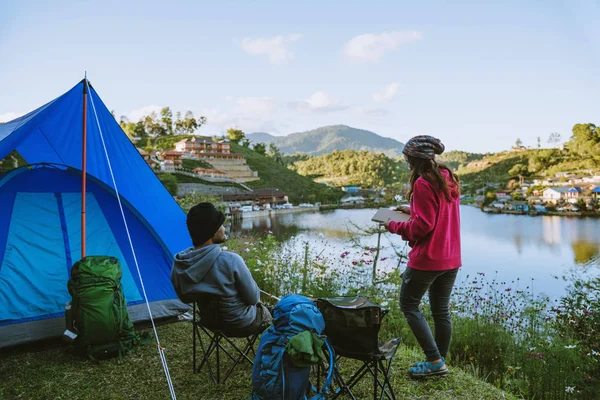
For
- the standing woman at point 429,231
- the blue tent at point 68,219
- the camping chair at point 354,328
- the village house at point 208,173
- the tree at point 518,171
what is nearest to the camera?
the camping chair at point 354,328

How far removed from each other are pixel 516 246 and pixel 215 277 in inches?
553

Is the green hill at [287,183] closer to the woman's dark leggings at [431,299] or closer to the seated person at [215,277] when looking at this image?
the woman's dark leggings at [431,299]

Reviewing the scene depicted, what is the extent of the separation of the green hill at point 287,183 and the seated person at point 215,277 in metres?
37.6

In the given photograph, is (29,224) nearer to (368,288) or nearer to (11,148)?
(11,148)

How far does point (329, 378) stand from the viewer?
1.56m

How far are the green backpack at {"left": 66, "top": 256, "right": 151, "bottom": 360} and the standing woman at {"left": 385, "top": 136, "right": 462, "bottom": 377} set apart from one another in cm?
195

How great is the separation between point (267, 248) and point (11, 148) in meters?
3.53

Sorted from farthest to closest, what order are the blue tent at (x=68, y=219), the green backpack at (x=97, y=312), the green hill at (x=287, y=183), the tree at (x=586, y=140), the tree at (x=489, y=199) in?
the green hill at (x=287, y=183), the tree at (x=586, y=140), the tree at (x=489, y=199), the blue tent at (x=68, y=219), the green backpack at (x=97, y=312)

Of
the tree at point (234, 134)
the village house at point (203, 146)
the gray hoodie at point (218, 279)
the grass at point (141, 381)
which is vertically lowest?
the grass at point (141, 381)

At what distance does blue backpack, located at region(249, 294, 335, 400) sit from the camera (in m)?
1.56

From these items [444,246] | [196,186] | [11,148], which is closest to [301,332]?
[444,246]

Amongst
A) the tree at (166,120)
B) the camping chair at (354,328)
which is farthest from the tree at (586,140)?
the tree at (166,120)

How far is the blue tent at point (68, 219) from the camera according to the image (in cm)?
317

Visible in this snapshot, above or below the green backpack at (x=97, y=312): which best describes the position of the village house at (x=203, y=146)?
above
